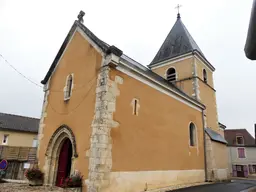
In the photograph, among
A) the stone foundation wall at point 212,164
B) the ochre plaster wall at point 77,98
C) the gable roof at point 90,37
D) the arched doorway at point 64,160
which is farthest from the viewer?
the stone foundation wall at point 212,164

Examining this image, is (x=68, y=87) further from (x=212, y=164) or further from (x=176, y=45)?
(x=176, y=45)

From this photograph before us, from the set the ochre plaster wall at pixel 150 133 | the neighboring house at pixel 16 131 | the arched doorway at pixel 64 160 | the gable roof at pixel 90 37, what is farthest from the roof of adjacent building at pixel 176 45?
the neighboring house at pixel 16 131

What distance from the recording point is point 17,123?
2302 centimetres

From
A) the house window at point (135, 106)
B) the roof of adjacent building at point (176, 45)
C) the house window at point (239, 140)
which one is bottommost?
the house window at point (135, 106)

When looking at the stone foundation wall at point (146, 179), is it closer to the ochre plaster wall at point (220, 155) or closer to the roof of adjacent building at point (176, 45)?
the ochre plaster wall at point (220, 155)

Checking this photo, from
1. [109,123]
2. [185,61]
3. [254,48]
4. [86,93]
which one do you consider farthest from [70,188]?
[185,61]

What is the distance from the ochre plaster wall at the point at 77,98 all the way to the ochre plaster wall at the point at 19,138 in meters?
14.0

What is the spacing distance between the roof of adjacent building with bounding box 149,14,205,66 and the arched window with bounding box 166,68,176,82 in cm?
109

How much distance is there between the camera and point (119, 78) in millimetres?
7875

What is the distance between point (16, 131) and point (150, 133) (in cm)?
1825

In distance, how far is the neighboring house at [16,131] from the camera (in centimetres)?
2089

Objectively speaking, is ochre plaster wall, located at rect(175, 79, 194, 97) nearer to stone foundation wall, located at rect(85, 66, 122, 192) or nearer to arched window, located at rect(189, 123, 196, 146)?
arched window, located at rect(189, 123, 196, 146)

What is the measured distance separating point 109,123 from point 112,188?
6.86ft

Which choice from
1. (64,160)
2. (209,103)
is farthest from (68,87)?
(209,103)
